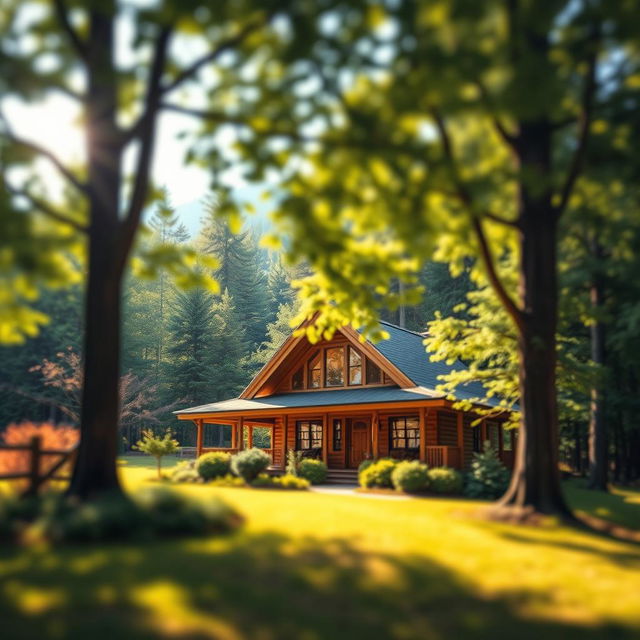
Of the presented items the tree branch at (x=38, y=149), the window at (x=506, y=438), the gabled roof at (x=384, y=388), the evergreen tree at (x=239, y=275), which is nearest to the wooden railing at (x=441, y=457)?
the gabled roof at (x=384, y=388)

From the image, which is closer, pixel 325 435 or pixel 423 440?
pixel 423 440

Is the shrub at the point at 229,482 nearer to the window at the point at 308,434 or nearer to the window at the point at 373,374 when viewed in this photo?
the window at the point at 373,374

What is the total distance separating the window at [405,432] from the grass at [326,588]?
1583 centimetres

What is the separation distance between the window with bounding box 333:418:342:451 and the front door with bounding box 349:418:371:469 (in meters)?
0.54

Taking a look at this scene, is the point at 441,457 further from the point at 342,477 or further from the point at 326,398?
the point at 326,398

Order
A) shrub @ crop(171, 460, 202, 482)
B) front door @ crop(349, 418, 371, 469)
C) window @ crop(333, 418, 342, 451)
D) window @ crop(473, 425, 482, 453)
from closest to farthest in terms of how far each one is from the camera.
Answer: shrub @ crop(171, 460, 202, 482) → front door @ crop(349, 418, 371, 469) → window @ crop(333, 418, 342, 451) → window @ crop(473, 425, 482, 453)

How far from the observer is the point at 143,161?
9297 mm

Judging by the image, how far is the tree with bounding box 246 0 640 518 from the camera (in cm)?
731

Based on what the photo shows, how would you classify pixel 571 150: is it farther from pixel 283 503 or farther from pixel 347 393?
pixel 347 393

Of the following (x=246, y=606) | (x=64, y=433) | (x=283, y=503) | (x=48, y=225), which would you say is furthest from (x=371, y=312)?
(x=64, y=433)

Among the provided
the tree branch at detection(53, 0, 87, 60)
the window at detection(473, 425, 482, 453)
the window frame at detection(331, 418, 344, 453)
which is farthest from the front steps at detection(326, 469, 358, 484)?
the tree branch at detection(53, 0, 87, 60)

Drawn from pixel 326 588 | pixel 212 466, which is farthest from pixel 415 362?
pixel 326 588

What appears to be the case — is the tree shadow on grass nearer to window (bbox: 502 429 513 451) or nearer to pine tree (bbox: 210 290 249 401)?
window (bbox: 502 429 513 451)

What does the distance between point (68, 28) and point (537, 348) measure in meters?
9.50
